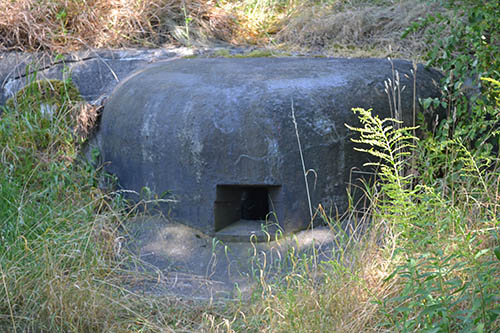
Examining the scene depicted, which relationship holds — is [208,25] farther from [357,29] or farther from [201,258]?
[201,258]

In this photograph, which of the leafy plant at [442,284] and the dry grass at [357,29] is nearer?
the leafy plant at [442,284]

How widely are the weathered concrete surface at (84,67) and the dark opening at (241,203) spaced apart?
1.61 metres

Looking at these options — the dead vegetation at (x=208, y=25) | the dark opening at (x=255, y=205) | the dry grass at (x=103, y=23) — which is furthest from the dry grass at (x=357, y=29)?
the dark opening at (x=255, y=205)

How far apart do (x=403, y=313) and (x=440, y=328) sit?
14.6 inches

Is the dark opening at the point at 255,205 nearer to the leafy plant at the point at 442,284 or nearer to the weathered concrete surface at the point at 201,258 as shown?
the weathered concrete surface at the point at 201,258

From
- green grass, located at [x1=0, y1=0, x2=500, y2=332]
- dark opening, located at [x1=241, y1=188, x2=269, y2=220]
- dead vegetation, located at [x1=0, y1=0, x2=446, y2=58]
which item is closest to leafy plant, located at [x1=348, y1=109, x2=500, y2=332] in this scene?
green grass, located at [x1=0, y1=0, x2=500, y2=332]

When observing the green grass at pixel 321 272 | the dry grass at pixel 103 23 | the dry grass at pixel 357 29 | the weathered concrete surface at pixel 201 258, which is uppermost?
the dry grass at pixel 103 23

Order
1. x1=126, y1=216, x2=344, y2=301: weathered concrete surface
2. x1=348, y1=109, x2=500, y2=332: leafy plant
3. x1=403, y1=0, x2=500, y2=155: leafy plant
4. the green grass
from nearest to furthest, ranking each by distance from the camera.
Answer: x1=348, y1=109, x2=500, y2=332: leafy plant < the green grass < x1=126, y1=216, x2=344, y2=301: weathered concrete surface < x1=403, y1=0, x2=500, y2=155: leafy plant

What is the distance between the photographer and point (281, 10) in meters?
6.70

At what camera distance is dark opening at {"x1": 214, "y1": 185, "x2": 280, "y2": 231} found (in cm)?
381

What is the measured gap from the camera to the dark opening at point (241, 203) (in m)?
3.81

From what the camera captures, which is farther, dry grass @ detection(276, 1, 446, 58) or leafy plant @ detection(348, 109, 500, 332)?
Result: dry grass @ detection(276, 1, 446, 58)

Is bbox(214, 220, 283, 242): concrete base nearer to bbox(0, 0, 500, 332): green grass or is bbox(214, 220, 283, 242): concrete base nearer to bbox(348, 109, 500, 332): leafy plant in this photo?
bbox(0, 0, 500, 332): green grass

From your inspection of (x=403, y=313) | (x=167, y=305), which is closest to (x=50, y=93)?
(x=167, y=305)
